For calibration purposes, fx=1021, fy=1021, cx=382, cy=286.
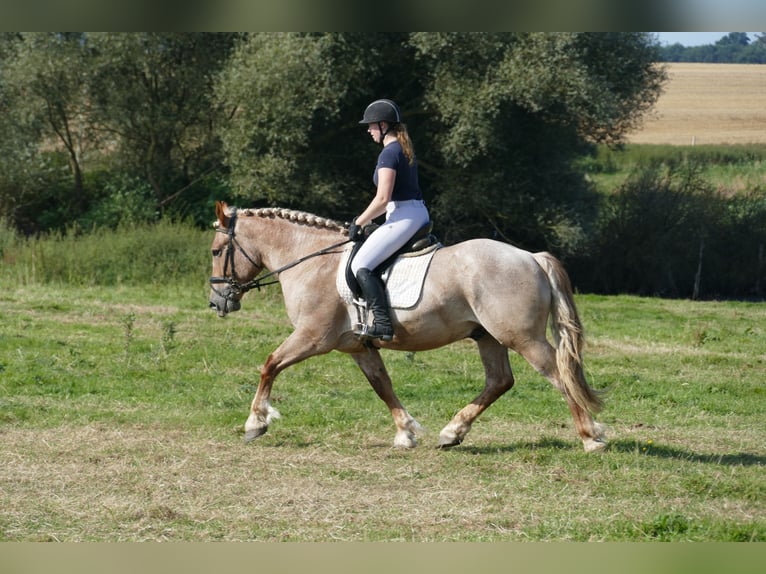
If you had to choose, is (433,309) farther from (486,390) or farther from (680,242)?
(680,242)

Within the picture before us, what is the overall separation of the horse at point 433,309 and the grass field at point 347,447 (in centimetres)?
43

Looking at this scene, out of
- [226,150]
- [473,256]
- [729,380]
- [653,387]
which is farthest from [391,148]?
[226,150]

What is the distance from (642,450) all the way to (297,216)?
3671 millimetres

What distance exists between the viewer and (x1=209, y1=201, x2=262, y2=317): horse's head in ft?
31.1

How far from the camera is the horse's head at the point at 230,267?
31.1ft

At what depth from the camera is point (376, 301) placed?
27.5ft

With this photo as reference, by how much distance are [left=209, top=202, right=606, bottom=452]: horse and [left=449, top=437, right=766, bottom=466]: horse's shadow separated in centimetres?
21

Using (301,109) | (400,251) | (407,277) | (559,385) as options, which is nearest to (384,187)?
(400,251)

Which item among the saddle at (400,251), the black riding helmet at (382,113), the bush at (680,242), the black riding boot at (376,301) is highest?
the black riding helmet at (382,113)

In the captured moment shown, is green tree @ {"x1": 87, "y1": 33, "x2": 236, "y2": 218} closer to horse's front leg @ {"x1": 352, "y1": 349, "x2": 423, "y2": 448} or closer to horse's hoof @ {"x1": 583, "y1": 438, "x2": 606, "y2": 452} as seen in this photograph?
horse's front leg @ {"x1": 352, "y1": 349, "x2": 423, "y2": 448}

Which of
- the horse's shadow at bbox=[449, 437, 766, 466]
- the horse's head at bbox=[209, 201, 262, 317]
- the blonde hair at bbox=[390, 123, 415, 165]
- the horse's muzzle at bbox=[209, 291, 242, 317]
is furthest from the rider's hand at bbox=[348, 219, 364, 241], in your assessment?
the horse's shadow at bbox=[449, 437, 766, 466]

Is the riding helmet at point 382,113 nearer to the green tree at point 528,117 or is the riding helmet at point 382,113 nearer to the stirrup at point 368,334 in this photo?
the stirrup at point 368,334

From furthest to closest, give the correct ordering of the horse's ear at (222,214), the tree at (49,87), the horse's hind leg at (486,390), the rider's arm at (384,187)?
the tree at (49,87), the horse's ear at (222,214), the horse's hind leg at (486,390), the rider's arm at (384,187)

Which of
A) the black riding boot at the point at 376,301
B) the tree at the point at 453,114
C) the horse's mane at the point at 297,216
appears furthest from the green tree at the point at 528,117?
the black riding boot at the point at 376,301
